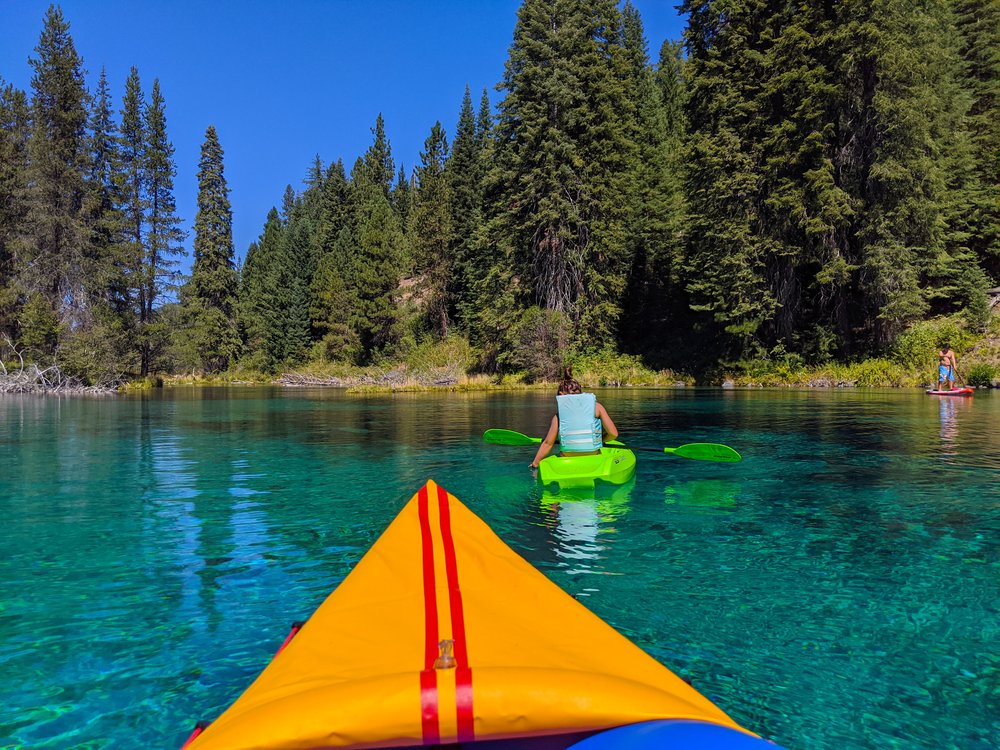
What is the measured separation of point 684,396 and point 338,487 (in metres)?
20.2

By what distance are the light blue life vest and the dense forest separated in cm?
2440

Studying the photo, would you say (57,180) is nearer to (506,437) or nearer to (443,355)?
Answer: (443,355)

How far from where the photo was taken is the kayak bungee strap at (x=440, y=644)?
1980 millimetres

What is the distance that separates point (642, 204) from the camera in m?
43.7

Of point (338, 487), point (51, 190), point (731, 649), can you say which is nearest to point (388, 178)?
point (51, 190)

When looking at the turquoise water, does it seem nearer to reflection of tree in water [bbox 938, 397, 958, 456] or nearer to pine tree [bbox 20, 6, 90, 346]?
reflection of tree in water [bbox 938, 397, 958, 456]

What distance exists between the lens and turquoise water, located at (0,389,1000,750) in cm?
359

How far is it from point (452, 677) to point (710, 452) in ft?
31.0

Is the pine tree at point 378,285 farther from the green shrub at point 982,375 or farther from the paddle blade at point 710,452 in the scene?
the paddle blade at point 710,452

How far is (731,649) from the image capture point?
164 inches

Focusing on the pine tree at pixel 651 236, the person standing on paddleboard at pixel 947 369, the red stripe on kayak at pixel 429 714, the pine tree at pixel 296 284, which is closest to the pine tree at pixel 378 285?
the pine tree at pixel 296 284

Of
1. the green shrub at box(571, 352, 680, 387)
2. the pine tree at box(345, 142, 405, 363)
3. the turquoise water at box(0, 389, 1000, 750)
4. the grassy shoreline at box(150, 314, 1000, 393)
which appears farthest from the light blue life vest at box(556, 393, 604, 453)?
the pine tree at box(345, 142, 405, 363)

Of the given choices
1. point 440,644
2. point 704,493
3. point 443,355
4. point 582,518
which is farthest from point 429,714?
point 443,355

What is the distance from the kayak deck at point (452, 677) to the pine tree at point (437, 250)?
5000 cm
